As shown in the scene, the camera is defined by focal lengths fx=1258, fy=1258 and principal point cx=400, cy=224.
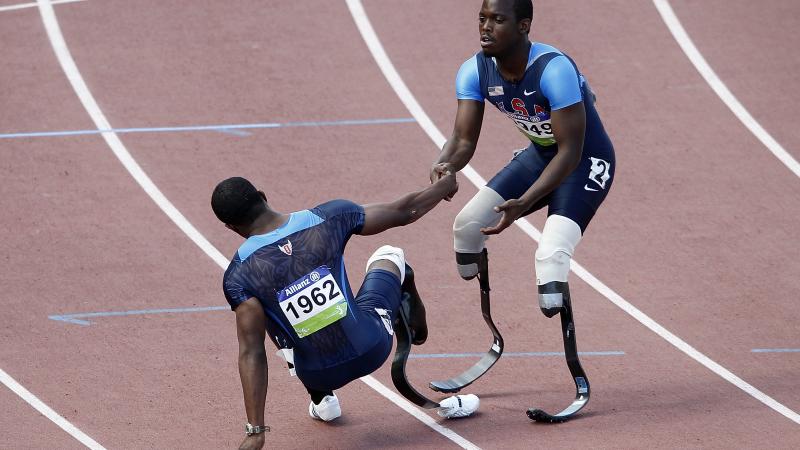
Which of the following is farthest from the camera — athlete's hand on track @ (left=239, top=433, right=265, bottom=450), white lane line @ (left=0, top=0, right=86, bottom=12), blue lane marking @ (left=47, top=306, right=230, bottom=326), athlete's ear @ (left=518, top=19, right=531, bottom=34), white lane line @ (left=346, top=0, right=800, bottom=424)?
white lane line @ (left=0, top=0, right=86, bottom=12)

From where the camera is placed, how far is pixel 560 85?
19.4 feet

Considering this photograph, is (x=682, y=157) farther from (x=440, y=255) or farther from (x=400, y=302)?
(x=400, y=302)

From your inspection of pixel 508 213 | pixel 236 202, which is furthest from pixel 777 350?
pixel 236 202

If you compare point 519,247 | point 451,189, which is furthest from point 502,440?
point 519,247

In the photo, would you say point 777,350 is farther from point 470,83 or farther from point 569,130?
point 470,83

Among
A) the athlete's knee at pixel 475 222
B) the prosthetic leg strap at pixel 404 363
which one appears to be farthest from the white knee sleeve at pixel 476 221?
the prosthetic leg strap at pixel 404 363

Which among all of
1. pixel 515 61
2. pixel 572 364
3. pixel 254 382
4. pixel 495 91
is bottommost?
pixel 572 364

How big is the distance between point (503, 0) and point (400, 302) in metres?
1.52

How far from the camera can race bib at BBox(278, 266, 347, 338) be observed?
214 inches

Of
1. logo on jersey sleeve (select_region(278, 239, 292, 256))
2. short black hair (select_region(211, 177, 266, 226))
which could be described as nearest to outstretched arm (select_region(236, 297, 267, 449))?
logo on jersey sleeve (select_region(278, 239, 292, 256))

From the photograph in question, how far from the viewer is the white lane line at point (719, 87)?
31.3 ft

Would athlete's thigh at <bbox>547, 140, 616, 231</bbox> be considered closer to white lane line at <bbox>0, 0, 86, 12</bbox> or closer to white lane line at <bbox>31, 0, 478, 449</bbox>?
white lane line at <bbox>31, 0, 478, 449</bbox>

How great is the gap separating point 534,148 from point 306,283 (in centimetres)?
166

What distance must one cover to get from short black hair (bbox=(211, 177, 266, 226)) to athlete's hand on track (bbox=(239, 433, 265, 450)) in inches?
36.0
